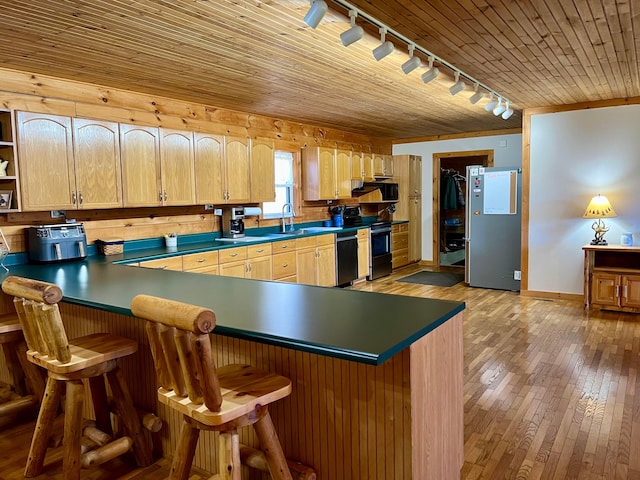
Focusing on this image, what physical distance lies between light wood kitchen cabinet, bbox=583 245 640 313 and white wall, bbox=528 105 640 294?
0.22 m

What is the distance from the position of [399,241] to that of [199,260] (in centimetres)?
443

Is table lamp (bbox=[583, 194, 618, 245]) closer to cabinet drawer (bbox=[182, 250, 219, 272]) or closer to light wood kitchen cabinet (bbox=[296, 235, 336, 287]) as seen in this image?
light wood kitchen cabinet (bbox=[296, 235, 336, 287])

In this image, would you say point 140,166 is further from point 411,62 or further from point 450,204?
point 450,204

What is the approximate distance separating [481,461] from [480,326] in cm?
247

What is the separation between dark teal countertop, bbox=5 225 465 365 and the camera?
1.46 m

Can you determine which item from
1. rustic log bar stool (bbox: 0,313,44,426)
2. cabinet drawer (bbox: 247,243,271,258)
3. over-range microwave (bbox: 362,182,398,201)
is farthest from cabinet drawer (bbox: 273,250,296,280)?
rustic log bar stool (bbox: 0,313,44,426)

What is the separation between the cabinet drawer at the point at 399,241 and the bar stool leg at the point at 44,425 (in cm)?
613

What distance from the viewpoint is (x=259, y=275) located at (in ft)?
16.7

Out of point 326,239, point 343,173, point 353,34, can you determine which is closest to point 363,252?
point 326,239

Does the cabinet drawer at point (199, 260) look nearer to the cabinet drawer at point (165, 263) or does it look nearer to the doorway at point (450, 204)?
the cabinet drawer at point (165, 263)

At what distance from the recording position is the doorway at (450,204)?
8445 mm

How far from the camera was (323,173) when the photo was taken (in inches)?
257

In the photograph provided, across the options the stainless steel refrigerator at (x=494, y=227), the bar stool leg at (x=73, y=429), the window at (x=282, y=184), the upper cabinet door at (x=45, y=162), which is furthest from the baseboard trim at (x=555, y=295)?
the bar stool leg at (x=73, y=429)

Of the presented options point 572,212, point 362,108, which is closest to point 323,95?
point 362,108
